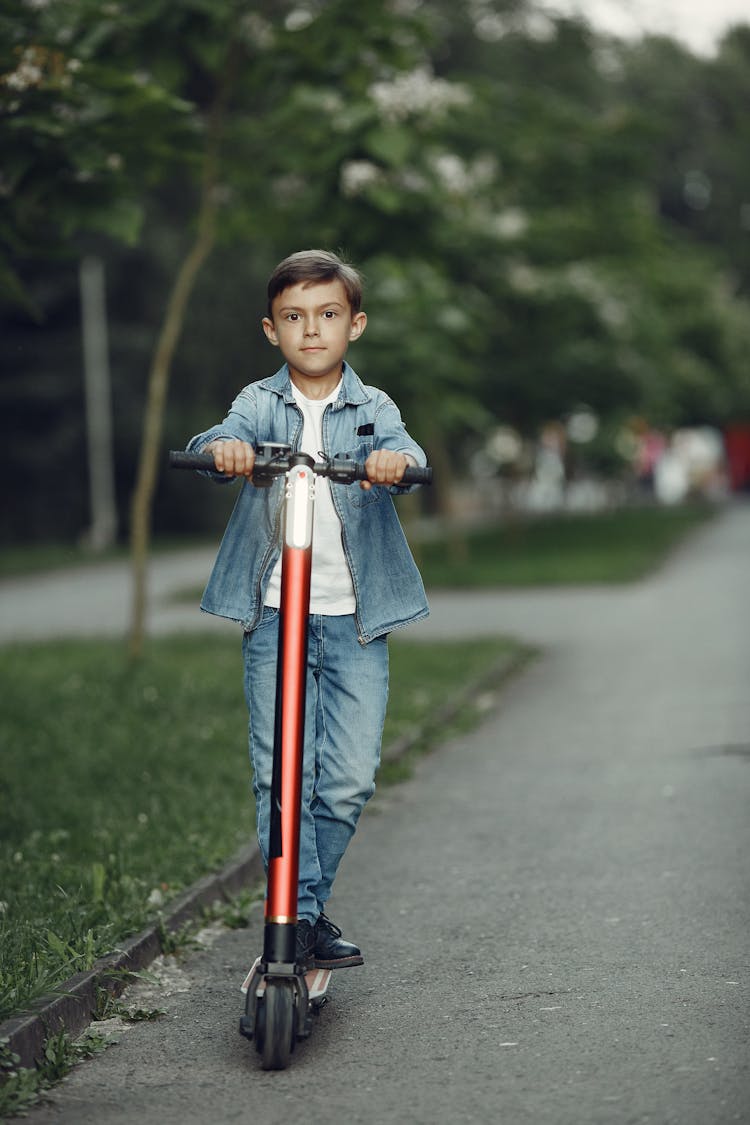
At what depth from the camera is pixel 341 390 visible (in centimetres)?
448

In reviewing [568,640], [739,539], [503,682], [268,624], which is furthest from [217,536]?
[268,624]

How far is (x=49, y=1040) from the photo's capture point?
14.0 feet

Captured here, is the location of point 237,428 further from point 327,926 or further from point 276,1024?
point 276,1024

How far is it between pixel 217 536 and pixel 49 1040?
36.0 metres

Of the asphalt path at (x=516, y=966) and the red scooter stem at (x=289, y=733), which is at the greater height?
the red scooter stem at (x=289, y=733)

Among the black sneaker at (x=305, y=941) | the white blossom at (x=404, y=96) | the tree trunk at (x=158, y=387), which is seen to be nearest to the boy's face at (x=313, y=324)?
the black sneaker at (x=305, y=941)

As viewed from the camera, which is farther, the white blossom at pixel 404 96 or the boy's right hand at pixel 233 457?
the white blossom at pixel 404 96

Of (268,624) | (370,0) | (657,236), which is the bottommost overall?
(268,624)

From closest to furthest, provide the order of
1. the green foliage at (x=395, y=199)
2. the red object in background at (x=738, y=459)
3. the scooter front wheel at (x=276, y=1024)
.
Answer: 1. the scooter front wheel at (x=276, y=1024)
2. the green foliage at (x=395, y=199)
3. the red object in background at (x=738, y=459)

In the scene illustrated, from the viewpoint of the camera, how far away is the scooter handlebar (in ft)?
13.1

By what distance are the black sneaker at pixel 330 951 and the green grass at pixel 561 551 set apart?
16490 mm

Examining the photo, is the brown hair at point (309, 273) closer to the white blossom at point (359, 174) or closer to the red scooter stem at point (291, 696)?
the red scooter stem at point (291, 696)

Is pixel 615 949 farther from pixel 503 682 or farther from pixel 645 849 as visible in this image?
pixel 503 682

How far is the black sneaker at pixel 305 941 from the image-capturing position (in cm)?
441
